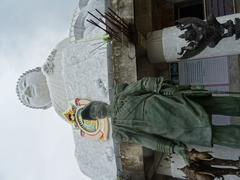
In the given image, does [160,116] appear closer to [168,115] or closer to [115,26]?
[168,115]

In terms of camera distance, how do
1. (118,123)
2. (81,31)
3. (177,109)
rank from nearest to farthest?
(177,109) → (118,123) → (81,31)

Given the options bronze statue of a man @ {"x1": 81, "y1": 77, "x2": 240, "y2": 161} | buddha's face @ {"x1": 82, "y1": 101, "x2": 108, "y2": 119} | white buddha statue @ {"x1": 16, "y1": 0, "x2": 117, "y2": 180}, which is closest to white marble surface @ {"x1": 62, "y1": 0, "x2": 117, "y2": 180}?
white buddha statue @ {"x1": 16, "y1": 0, "x2": 117, "y2": 180}

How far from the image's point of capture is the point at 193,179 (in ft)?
23.7

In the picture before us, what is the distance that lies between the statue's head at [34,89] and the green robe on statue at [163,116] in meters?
9.03

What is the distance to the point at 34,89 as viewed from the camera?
50.4 ft

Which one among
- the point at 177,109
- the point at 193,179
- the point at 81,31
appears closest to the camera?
the point at 177,109

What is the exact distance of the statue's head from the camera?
1524 cm

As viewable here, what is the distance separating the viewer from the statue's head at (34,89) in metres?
15.2

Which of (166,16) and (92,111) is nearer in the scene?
(92,111)

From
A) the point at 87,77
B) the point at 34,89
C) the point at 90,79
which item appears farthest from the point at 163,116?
the point at 34,89

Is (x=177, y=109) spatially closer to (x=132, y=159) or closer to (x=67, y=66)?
(x=132, y=159)

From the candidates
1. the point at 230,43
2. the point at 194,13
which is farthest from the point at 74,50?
the point at 230,43

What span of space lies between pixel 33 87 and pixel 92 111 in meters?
9.28

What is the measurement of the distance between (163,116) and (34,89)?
33.5 ft
